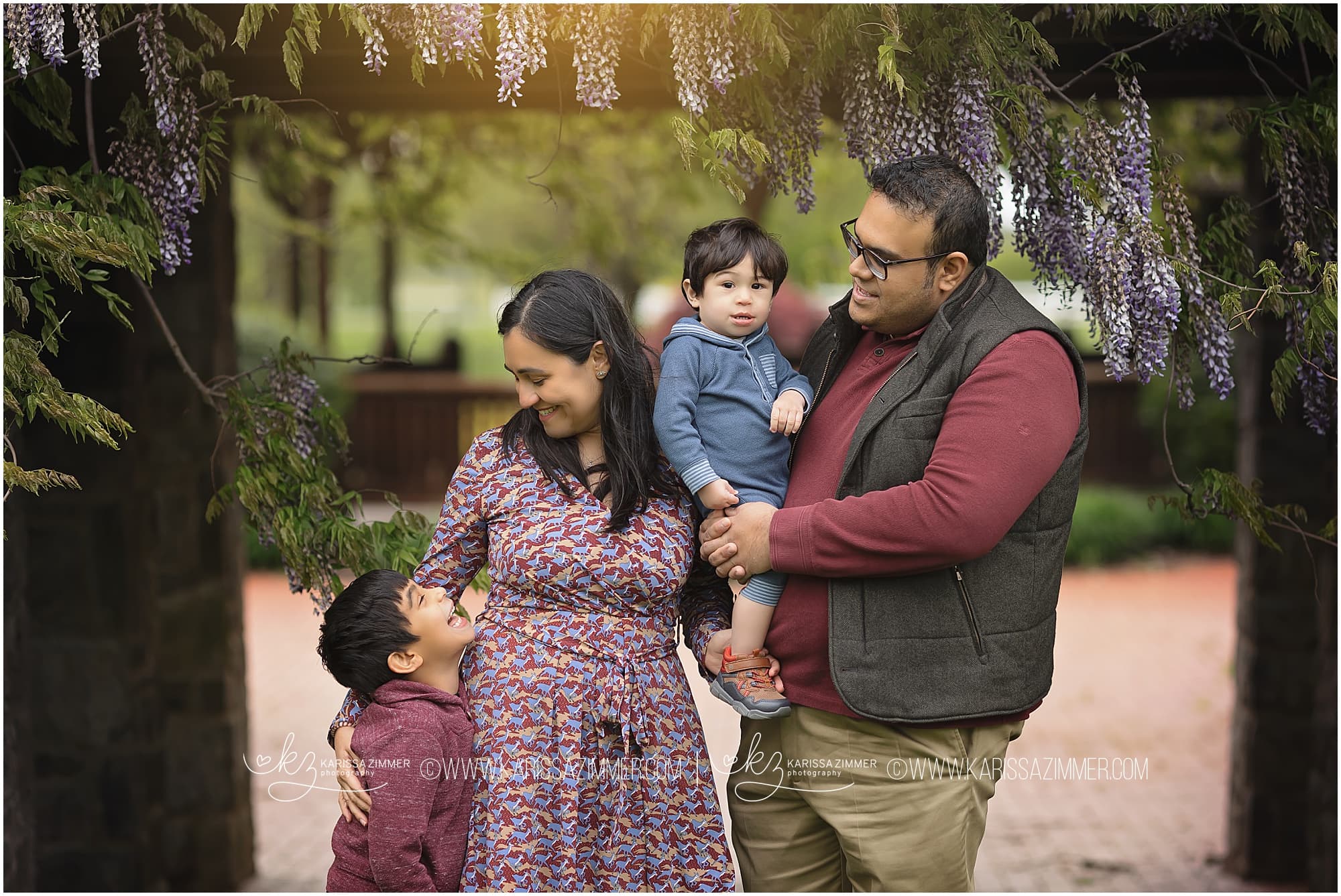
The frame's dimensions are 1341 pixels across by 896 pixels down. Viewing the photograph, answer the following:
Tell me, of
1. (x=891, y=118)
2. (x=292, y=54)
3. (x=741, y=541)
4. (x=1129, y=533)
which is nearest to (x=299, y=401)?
(x=292, y=54)

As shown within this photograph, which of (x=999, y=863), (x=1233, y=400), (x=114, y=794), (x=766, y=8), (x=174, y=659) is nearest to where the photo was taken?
(x=766, y=8)

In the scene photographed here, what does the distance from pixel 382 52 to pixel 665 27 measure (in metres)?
0.68

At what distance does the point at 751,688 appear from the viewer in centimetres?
241

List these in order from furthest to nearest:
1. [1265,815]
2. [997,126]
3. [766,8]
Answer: [1265,815] < [997,126] < [766,8]

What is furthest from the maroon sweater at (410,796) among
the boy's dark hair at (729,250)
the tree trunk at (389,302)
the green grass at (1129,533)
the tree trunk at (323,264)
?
the tree trunk at (389,302)

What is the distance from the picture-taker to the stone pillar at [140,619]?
153 inches

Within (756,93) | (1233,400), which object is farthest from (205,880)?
(1233,400)

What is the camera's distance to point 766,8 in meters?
2.57

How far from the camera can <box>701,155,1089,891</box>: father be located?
2148 millimetres

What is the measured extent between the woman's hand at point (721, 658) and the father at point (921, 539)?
4 centimetres

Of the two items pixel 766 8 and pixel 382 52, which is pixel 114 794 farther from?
pixel 766 8

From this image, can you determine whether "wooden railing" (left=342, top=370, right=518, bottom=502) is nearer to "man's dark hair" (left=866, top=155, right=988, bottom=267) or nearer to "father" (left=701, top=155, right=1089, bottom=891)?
"father" (left=701, top=155, right=1089, bottom=891)

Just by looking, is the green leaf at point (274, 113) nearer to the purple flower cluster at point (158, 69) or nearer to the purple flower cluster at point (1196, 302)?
the purple flower cluster at point (158, 69)

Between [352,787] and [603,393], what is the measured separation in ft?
3.05
